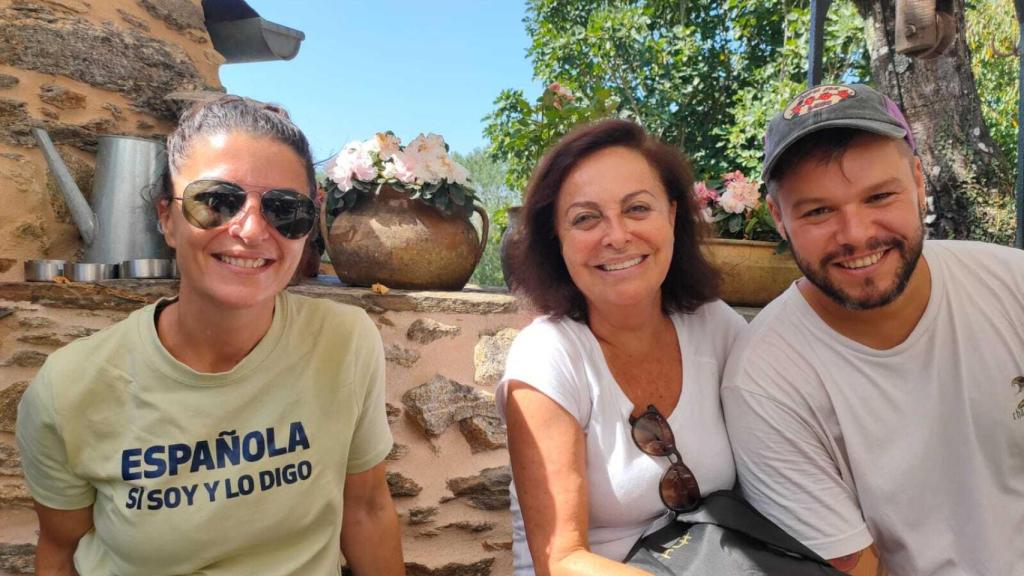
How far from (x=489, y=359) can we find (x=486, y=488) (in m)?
0.40

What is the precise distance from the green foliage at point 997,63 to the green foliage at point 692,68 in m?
3.40

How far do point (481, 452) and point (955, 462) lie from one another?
1.29 m

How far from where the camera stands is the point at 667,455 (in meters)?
1.33

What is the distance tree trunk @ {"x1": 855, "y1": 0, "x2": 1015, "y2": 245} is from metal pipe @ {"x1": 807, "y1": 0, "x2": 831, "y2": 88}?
4.38 feet

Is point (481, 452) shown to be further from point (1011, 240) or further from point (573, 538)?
point (1011, 240)

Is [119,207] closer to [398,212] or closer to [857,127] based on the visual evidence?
[398,212]

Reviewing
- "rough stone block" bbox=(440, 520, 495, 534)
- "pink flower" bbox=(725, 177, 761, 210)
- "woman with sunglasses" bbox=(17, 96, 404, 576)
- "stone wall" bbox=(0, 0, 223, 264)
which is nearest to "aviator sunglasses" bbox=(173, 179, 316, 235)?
"woman with sunglasses" bbox=(17, 96, 404, 576)

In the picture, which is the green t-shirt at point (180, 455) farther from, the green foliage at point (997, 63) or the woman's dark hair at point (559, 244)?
the green foliage at point (997, 63)

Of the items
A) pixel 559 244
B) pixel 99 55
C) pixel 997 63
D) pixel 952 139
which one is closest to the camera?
pixel 559 244

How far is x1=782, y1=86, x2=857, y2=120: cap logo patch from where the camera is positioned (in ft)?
4.32

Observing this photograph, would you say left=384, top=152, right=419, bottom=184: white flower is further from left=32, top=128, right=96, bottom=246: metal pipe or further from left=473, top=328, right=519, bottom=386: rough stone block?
left=32, top=128, right=96, bottom=246: metal pipe

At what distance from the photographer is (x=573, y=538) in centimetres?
124

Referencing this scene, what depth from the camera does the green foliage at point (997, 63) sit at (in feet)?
33.0

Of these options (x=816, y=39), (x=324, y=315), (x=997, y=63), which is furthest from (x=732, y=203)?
(x=997, y=63)
